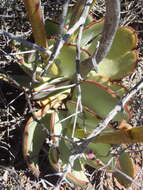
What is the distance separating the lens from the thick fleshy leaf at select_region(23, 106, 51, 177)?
1.28 meters

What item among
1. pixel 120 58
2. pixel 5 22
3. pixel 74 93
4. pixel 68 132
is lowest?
pixel 68 132

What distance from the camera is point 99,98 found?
123 cm

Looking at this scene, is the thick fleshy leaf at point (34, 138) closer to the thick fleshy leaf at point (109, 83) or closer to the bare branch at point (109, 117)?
the thick fleshy leaf at point (109, 83)

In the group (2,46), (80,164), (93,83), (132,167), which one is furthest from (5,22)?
Answer: (132,167)

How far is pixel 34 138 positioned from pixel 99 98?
27 centimetres

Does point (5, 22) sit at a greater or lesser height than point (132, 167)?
greater

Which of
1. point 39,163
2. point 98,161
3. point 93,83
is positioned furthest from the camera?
point 39,163

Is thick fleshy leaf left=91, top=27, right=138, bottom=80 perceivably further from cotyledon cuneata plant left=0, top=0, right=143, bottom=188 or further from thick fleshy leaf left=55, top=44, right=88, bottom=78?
thick fleshy leaf left=55, top=44, right=88, bottom=78

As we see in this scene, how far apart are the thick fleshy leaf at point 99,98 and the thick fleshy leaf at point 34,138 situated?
0.49 ft

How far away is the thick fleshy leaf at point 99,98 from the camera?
1192mm

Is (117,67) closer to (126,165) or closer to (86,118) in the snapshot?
(86,118)

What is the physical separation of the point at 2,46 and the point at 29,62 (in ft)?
0.70

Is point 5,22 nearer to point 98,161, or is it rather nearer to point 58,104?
point 58,104

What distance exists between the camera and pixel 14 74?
1.45m
